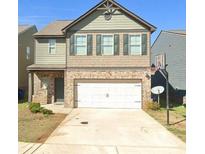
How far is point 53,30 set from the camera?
23016 mm

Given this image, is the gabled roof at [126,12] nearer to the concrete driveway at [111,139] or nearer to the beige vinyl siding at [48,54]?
the beige vinyl siding at [48,54]

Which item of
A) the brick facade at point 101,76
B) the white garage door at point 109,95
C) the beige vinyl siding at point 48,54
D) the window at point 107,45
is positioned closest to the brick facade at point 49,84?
the beige vinyl siding at point 48,54

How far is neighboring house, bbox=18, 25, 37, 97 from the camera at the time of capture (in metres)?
26.6

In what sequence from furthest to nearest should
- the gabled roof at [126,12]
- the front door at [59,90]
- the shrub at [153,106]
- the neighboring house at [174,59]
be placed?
the neighboring house at [174,59] → the front door at [59,90] → the gabled roof at [126,12] → the shrub at [153,106]

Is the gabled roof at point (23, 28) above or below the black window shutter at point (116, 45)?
above

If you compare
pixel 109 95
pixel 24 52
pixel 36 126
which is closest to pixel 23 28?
pixel 24 52

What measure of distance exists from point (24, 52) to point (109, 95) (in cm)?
1294

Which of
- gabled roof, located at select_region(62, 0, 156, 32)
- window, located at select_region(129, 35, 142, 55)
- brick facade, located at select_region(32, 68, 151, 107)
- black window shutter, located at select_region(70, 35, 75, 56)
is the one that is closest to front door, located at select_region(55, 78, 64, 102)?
brick facade, located at select_region(32, 68, 151, 107)

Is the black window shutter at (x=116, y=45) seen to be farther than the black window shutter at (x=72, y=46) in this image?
No

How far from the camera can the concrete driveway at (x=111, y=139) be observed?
846 centimetres

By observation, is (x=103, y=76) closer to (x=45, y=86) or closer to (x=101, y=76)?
(x=101, y=76)

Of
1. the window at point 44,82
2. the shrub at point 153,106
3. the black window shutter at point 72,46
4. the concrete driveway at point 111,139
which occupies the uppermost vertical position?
the black window shutter at point 72,46

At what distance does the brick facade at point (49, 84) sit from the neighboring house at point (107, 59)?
2.36m
